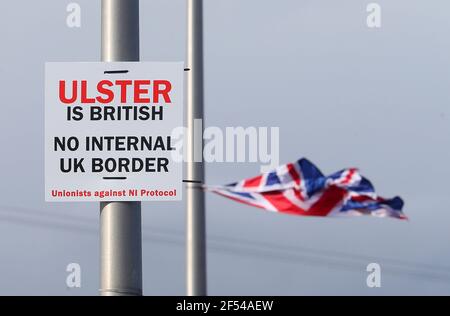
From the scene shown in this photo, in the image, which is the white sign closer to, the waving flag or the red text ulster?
the red text ulster

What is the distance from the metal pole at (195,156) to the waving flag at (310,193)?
156 cm

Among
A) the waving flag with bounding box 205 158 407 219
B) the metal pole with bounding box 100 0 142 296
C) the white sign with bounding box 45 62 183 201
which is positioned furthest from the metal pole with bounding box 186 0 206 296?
the metal pole with bounding box 100 0 142 296

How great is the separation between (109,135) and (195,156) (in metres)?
2.65

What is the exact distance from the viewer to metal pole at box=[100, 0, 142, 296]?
7953mm

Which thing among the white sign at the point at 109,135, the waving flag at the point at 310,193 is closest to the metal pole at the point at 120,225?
the white sign at the point at 109,135

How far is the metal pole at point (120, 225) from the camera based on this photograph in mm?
7953

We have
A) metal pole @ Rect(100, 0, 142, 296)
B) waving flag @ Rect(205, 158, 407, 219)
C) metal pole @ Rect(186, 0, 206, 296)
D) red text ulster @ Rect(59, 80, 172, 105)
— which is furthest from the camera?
metal pole @ Rect(186, 0, 206, 296)

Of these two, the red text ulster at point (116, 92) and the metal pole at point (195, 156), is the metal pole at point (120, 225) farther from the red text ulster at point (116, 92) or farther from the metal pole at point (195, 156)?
the metal pole at point (195, 156)

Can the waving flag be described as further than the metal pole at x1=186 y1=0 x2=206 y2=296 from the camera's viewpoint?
No

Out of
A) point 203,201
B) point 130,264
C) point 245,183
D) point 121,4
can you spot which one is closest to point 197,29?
point 203,201

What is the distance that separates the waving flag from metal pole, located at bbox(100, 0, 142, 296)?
161 cm

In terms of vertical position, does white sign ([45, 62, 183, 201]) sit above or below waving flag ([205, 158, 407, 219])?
above

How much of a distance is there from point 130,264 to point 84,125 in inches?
50.7

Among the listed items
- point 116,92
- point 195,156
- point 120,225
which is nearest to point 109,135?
point 116,92
